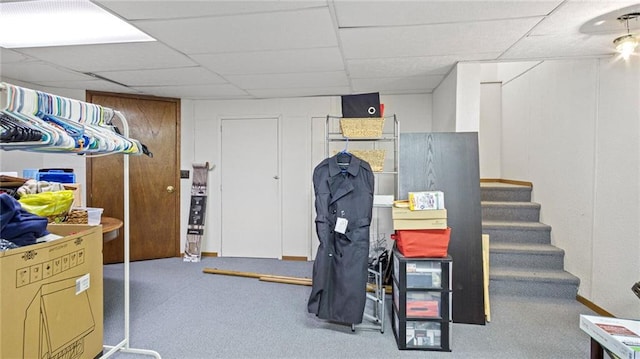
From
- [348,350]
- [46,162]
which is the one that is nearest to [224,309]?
[348,350]

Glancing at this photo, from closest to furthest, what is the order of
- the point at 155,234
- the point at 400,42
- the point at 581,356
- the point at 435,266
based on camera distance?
the point at 581,356, the point at 435,266, the point at 400,42, the point at 155,234

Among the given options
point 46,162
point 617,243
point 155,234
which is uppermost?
point 46,162

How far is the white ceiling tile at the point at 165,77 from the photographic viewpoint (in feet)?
10.3

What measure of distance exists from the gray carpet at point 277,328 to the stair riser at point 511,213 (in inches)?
37.9

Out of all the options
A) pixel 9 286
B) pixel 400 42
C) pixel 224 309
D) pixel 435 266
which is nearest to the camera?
pixel 9 286

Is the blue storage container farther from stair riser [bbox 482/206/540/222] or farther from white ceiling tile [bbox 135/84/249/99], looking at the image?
stair riser [bbox 482/206/540/222]

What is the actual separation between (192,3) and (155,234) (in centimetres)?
338

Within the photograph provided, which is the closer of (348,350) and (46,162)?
(348,350)

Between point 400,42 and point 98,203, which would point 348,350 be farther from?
point 98,203

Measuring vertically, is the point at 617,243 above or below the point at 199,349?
above

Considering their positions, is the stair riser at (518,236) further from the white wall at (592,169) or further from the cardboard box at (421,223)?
the cardboard box at (421,223)

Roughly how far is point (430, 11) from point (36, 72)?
390cm

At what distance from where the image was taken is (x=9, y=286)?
127 centimetres

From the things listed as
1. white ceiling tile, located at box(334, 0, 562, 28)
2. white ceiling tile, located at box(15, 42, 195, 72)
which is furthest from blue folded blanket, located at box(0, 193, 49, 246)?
white ceiling tile, located at box(334, 0, 562, 28)
